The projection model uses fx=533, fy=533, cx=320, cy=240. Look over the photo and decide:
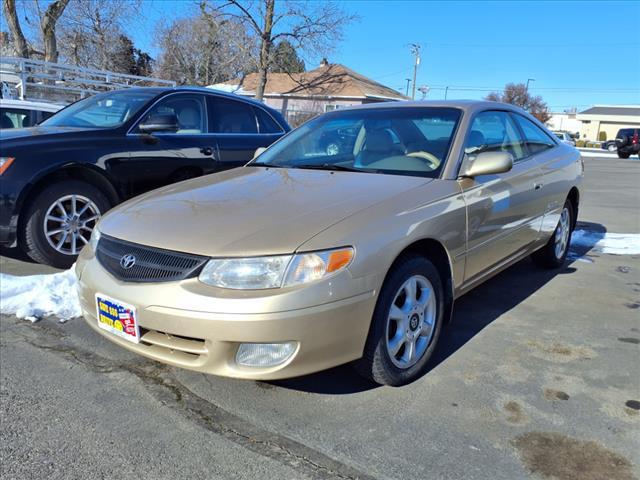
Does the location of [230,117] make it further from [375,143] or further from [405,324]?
[405,324]

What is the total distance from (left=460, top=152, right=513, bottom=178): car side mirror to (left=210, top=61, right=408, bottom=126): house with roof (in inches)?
1104

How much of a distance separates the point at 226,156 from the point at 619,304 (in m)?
4.02

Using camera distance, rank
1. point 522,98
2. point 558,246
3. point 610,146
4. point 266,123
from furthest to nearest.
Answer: point 522,98 → point 610,146 → point 266,123 → point 558,246

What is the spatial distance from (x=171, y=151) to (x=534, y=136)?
3443 mm

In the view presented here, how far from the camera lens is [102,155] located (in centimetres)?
489

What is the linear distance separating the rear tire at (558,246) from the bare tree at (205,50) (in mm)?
24673

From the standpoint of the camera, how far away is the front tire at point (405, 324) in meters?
2.63

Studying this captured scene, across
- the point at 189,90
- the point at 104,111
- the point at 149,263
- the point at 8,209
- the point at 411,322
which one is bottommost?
the point at 411,322

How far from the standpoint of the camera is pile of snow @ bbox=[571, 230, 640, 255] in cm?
621

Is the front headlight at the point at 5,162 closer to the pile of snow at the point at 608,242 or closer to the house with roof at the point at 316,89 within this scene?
the pile of snow at the point at 608,242

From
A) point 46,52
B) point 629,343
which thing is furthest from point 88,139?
point 46,52

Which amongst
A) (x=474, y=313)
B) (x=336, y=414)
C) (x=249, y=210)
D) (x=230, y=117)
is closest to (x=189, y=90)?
(x=230, y=117)

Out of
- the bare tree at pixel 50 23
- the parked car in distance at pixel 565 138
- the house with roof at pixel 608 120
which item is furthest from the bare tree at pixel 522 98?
the bare tree at pixel 50 23

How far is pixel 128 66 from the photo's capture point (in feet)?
108
